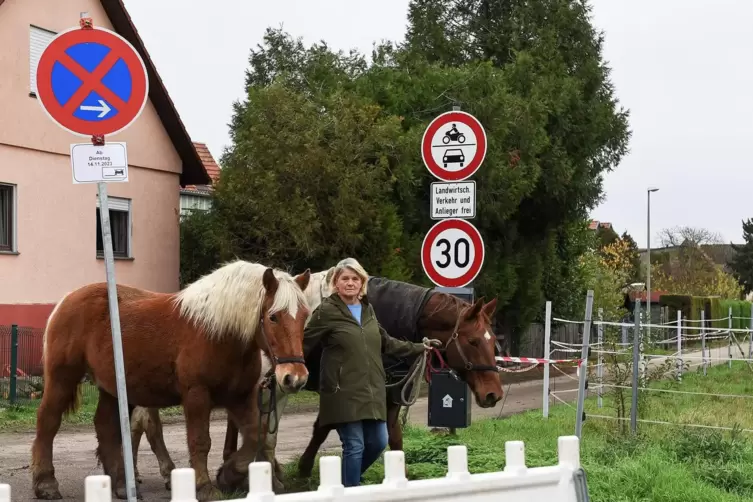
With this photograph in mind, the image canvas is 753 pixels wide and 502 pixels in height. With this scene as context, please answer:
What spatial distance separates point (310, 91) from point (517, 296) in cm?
854

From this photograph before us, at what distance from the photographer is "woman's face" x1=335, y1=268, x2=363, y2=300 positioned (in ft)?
23.7

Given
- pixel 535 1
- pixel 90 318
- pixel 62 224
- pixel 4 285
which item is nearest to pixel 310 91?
pixel 62 224

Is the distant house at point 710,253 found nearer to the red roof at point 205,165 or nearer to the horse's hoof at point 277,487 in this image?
the red roof at point 205,165

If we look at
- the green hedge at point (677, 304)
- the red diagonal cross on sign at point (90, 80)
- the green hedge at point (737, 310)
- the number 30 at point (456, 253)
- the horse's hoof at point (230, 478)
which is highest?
the red diagonal cross on sign at point (90, 80)

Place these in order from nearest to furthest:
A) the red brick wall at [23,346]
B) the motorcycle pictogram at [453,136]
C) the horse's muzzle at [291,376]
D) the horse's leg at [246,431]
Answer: the horse's muzzle at [291,376]
the horse's leg at [246,431]
the motorcycle pictogram at [453,136]
the red brick wall at [23,346]

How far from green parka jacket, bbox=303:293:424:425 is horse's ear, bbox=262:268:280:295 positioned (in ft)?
1.27

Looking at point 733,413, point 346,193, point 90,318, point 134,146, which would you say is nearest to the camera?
point 90,318

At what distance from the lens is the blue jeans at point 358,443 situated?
7.02 metres

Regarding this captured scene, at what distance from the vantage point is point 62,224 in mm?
19766

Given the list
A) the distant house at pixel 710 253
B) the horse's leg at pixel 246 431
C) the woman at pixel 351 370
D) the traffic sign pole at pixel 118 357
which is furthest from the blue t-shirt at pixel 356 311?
the distant house at pixel 710 253

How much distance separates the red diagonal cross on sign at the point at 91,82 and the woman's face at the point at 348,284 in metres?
1.80

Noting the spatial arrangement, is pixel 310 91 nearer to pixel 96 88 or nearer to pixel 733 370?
pixel 733 370

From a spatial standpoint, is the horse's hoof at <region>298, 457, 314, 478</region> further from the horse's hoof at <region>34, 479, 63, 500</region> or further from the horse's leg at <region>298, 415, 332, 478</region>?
the horse's hoof at <region>34, 479, 63, 500</region>

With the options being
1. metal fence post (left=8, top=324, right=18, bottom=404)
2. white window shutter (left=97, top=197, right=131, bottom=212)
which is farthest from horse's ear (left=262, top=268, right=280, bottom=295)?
white window shutter (left=97, top=197, right=131, bottom=212)
